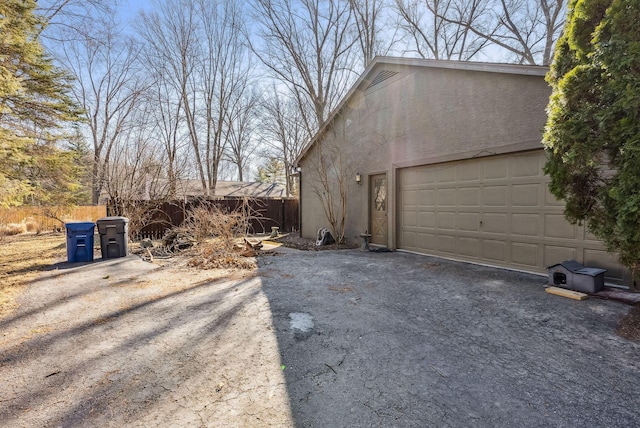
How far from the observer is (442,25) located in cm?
1473

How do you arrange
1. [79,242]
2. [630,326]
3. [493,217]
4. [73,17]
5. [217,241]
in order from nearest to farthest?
[630,326] < [493,217] < [79,242] < [217,241] < [73,17]

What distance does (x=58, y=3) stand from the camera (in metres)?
8.55

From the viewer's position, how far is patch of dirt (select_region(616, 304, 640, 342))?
2.97 meters

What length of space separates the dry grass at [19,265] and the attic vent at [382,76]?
8.64 metres

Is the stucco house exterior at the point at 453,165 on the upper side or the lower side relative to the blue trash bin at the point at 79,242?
upper

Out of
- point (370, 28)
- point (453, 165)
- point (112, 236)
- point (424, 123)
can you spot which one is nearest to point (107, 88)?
point (112, 236)

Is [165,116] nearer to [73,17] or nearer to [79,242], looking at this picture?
[73,17]

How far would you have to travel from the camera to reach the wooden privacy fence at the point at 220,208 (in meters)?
10.6

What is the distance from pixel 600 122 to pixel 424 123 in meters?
4.26

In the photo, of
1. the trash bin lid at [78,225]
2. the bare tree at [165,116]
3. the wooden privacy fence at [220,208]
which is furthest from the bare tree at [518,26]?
the trash bin lid at [78,225]

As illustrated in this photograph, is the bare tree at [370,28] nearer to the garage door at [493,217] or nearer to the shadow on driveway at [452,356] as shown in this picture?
the garage door at [493,217]

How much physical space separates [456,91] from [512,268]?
12.3 ft

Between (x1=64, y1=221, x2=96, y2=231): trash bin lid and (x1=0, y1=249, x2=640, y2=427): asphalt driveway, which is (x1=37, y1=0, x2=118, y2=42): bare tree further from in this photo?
(x1=0, y1=249, x2=640, y2=427): asphalt driveway

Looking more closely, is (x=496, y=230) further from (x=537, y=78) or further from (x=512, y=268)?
(x=537, y=78)
